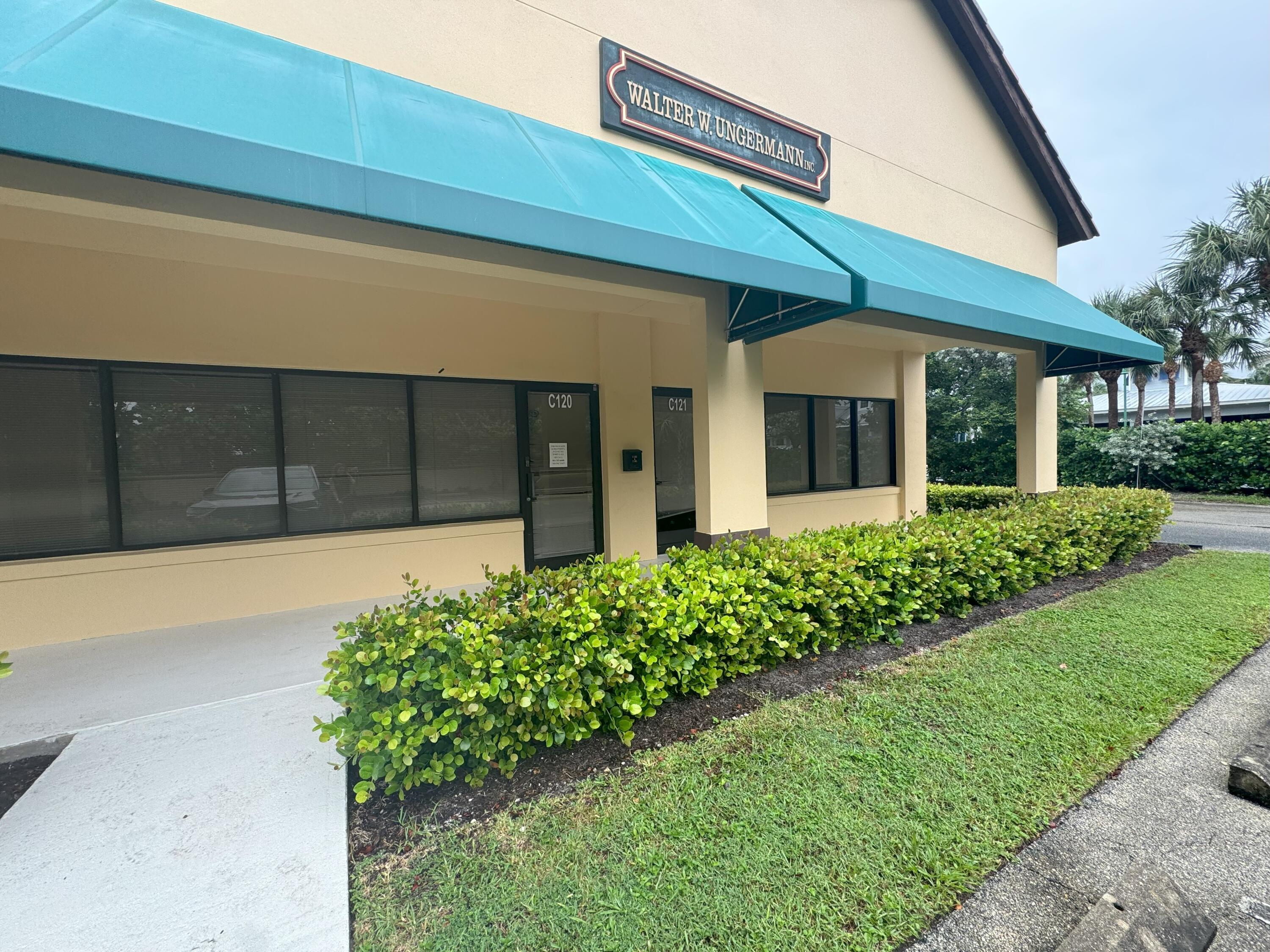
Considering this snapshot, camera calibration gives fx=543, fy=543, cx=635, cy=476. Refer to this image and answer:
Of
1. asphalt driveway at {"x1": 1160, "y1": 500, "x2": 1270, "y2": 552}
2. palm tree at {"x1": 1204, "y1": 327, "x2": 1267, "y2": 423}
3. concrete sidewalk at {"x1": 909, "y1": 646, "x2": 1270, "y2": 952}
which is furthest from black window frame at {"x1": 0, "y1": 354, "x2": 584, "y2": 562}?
palm tree at {"x1": 1204, "y1": 327, "x2": 1267, "y2": 423}

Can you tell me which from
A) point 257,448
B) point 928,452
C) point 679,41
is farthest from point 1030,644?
point 928,452

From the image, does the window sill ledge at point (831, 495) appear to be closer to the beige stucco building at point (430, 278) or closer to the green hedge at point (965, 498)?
the green hedge at point (965, 498)

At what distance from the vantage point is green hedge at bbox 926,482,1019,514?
1005 centimetres

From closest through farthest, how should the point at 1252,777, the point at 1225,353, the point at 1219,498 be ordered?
the point at 1252,777 → the point at 1219,498 → the point at 1225,353

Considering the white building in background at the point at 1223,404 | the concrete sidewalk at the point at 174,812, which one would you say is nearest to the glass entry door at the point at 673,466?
the concrete sidewalk at the point at 174,812

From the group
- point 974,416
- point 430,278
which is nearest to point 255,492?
point 430,278

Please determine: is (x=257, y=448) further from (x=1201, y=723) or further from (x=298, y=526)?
(x=1201, y=723)

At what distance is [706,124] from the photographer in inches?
211

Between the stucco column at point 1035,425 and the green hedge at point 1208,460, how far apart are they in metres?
10.7

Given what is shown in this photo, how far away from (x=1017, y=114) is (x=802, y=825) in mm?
10639

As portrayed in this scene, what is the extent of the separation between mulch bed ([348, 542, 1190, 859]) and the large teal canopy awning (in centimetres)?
280

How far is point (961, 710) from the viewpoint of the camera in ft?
11.1

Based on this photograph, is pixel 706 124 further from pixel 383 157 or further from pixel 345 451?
pixel 345 451

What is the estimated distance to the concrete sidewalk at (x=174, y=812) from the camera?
1.97m
